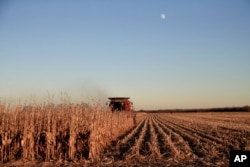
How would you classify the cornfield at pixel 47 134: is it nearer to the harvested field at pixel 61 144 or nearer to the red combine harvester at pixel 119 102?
the harvested field at pixel 61 144

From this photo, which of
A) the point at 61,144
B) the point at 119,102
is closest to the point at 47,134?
the point at 61,144

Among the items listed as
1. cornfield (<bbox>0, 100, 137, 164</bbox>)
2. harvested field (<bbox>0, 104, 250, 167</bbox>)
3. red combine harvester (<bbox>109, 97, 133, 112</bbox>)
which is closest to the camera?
harvested field (<bbox>0, 104, 250, 167</bbox>)

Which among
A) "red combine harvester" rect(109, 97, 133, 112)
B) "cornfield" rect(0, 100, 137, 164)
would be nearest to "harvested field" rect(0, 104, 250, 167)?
"cornfield" rect(0, 100, 137, 164)

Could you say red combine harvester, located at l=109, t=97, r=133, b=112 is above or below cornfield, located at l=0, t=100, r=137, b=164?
above

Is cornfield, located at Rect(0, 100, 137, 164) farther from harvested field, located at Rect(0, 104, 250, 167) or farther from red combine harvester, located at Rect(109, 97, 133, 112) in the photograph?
red combine harvester, located at Rect(109, 97, 133, 112)

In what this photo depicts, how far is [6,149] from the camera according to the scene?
1115cm

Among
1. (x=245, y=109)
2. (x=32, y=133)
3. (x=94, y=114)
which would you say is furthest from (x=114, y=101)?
(x=245, y=109)

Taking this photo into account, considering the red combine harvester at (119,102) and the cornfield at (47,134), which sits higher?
the red combine harvester at (119,102)

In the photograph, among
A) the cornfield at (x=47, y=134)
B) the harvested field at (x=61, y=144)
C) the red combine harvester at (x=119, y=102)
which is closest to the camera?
the harvested field at (x=61, y=144)

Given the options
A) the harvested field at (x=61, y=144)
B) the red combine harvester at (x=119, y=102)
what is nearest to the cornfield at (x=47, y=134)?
the harvested field at (x=61, y=144)

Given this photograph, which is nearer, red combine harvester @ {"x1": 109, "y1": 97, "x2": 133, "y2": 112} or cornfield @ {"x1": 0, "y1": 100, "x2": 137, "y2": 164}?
cornfield @ {"x1": 0, "y1": 100, "x2": 137, "y2": 164}

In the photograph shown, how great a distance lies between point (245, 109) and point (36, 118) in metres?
85.0

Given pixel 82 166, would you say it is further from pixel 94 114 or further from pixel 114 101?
pixel 114 101

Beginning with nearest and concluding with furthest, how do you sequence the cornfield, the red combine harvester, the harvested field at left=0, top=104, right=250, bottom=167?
the harvested field at left=0, top=104, right=250, bottom=167
the cornfield
the red combine harvester
